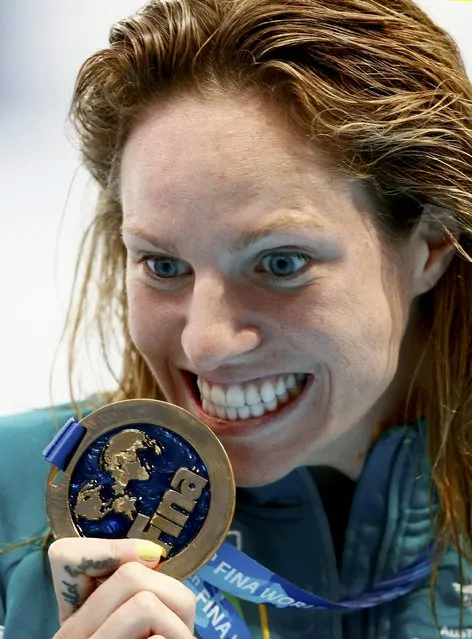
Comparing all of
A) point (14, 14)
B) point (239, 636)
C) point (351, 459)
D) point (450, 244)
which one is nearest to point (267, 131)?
point (450, 244)

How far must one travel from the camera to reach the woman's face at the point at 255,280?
4.27 feet

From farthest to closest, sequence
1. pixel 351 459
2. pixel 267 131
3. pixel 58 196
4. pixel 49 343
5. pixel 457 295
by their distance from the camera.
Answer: pixel 58 196 → pixel 49 343 → pixel 351 459 → pixel 457 295 → pixel 267 131

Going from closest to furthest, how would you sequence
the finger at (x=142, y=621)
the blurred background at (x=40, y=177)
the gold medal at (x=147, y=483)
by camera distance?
the finger at (x=142, y=621) → the gold medal at (x=147, y=483) → the blurred background at (x=40, y=177)

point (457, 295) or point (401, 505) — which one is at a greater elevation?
point (457, 295)

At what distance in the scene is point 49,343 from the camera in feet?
7.37

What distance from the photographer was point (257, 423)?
144 centimetres

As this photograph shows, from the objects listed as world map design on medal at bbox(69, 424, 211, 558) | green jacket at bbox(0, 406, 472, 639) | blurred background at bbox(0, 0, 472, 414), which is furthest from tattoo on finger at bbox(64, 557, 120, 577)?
blurred background at bbox(0, 0, 472, 414)

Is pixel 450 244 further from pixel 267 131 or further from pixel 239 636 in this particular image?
pixel 239 636

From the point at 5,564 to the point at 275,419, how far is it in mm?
527

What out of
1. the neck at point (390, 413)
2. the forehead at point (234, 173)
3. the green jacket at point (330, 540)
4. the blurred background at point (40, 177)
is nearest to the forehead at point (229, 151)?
the forehead at point (234, 173)

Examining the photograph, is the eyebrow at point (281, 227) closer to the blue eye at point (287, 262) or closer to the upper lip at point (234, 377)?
the blue eye at point (287, 262)

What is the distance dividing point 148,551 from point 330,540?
0.50 meters

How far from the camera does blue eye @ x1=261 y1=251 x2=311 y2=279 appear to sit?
53.0 inches

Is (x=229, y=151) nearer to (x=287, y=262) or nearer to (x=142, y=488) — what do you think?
(x=287, y=262)
